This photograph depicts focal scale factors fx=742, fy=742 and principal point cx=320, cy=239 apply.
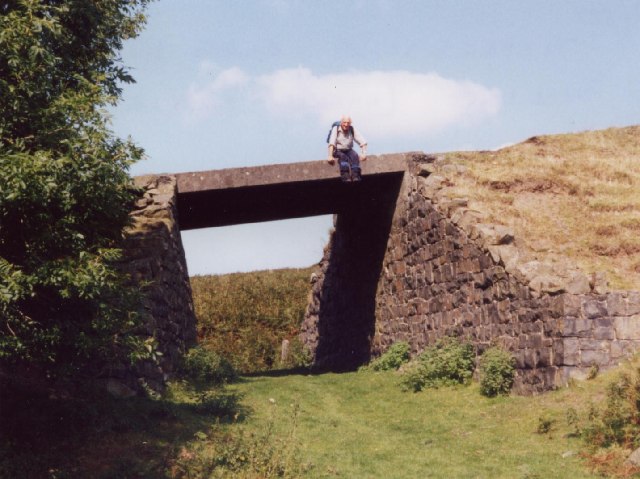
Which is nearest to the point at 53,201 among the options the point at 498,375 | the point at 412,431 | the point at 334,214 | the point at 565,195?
A: the point at 412,431

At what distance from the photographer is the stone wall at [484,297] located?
40.4 ft

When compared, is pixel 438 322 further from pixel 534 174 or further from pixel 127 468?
pixel 127 468

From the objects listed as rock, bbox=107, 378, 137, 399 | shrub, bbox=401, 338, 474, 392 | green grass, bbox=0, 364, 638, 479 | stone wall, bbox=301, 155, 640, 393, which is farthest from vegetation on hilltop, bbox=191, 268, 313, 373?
rock, bbox=107, 378, 137, 399

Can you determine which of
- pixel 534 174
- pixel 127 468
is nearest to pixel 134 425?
pixel 127 468

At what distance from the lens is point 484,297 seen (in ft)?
48.8

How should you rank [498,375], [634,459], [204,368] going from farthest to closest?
[204,368], [498,375], [634,459]

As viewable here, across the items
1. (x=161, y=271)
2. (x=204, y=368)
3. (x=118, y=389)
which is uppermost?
(x=161, y=271)

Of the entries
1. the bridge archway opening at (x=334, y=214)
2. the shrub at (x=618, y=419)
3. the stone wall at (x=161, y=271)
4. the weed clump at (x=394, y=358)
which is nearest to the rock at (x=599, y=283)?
the shrub at (x=618, y=419)

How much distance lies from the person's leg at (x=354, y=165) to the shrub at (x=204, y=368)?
5.10 m

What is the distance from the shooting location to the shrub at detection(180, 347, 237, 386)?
15.0 m

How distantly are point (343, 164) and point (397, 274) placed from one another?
347cm

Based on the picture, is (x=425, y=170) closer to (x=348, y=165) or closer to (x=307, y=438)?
(x=348, y=165)

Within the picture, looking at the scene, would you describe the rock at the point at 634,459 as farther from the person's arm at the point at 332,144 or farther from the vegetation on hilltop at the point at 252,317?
the vegetation on hilltop at the point at 252,317

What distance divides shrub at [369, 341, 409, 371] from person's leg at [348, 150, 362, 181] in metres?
4.17
